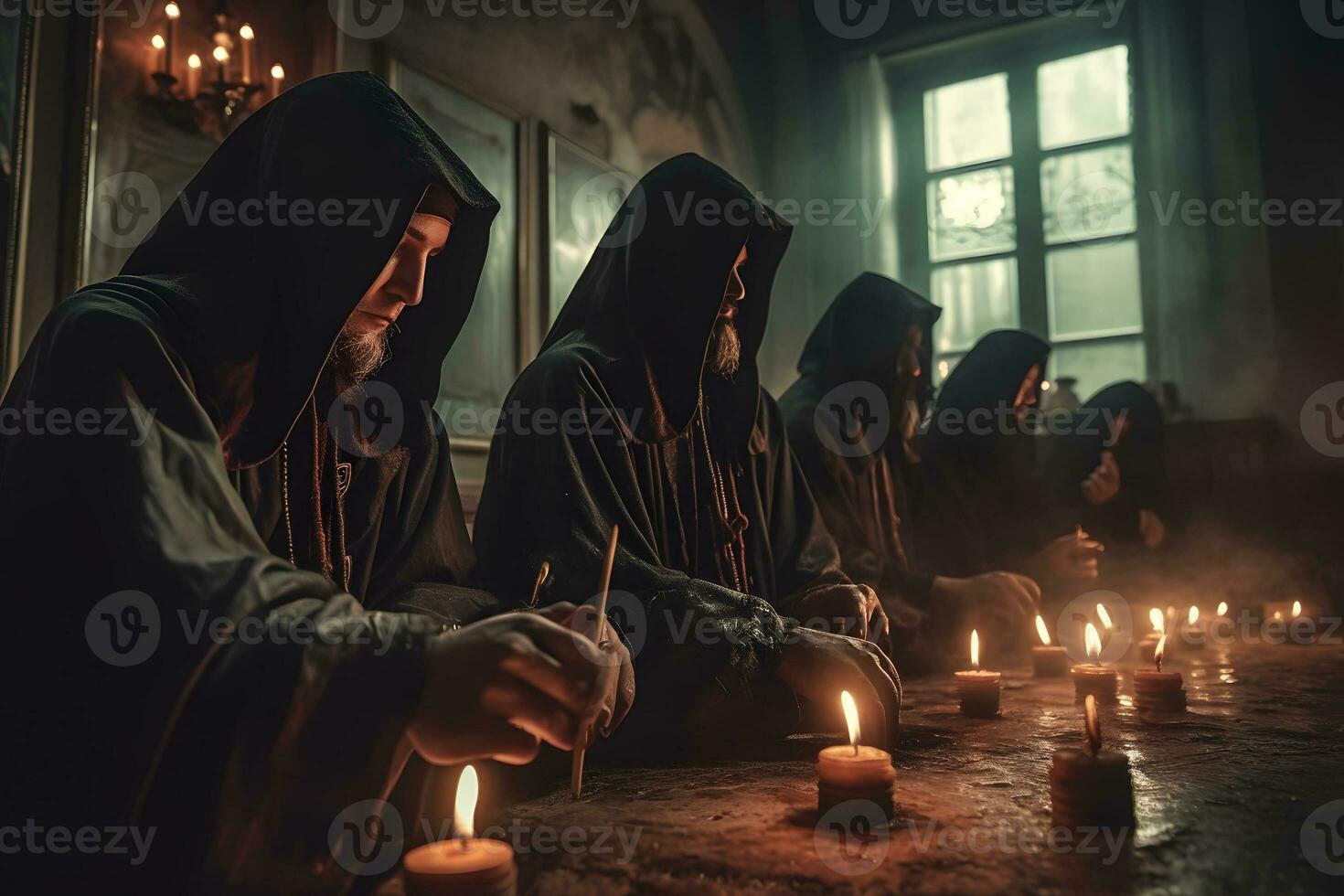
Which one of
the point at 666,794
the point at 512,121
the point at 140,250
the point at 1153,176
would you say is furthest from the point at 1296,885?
the point at 1153,176

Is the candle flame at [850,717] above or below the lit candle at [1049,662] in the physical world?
above

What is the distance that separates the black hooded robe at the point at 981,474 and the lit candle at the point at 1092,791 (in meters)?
3.91

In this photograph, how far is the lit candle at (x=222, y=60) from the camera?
4238 millimetres

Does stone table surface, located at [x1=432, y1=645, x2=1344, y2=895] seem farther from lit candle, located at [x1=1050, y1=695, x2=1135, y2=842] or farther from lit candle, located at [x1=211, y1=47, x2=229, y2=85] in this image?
lit candle, located at [x1=211, y1=47, x2=229, y2=85]

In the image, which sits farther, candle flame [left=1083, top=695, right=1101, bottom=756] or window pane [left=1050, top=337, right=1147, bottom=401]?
window pane [left=1050, top=337, right=1147, bottom=401]

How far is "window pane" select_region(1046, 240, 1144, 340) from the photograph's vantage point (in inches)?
323

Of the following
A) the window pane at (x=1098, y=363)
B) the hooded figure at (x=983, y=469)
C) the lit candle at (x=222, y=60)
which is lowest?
the hooded figure at (x=983, y=469)

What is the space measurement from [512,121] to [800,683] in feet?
16.5

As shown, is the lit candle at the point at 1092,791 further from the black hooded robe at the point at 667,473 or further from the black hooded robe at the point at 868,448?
the black hooded robe at the point at 868,448

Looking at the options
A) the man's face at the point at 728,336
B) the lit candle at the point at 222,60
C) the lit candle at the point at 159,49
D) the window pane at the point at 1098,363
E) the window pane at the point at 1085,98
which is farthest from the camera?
the window pane at the point at 1085,98

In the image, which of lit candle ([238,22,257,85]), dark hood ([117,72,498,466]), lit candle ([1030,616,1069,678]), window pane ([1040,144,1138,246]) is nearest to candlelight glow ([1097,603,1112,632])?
lit candle ([1030,616,1069,678])

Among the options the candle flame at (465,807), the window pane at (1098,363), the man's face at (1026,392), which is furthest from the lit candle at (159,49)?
the window pane at (1098,363)

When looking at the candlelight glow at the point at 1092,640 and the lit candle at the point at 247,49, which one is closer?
the candlelight glow at the point at 1092,640

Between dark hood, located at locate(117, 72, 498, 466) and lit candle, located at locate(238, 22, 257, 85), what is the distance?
2.78 m
